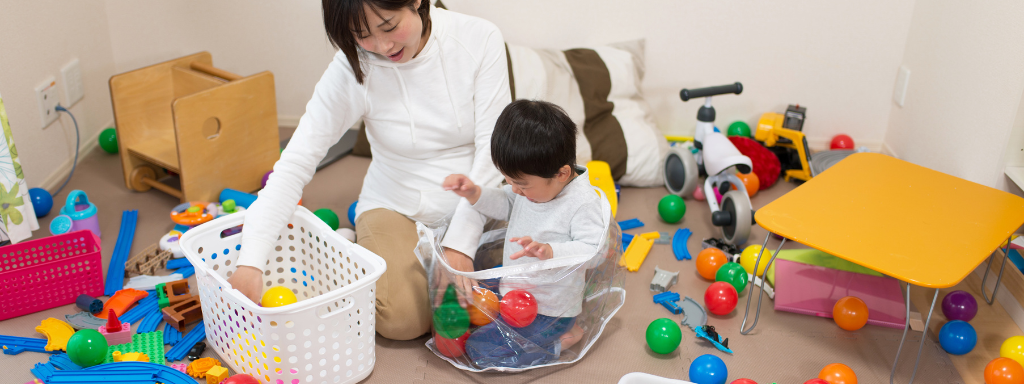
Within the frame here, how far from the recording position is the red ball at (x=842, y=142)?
2355mm

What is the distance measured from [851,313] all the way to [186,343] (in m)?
1.40

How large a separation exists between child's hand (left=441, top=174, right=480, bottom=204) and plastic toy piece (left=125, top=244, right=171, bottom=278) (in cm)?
86

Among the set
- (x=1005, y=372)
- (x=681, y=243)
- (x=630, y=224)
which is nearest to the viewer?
(x=1005, y=372)

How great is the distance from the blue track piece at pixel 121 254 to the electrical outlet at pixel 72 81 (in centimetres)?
51

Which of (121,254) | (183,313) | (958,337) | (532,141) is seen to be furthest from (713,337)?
(121,254)

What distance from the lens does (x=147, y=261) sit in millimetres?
1703

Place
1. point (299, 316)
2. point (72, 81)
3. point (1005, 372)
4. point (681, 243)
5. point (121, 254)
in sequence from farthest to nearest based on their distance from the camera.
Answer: point (72, 81) < point (681, 243) < point (121, 254) < point (1005, 372) < point (299, 316)

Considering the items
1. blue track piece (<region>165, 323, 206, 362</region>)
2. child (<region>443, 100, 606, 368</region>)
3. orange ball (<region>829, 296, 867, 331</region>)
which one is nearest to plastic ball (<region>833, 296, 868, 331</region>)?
A: orange ball (<region>829, 296, 867, 331</region>)

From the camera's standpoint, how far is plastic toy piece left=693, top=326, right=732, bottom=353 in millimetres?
1450

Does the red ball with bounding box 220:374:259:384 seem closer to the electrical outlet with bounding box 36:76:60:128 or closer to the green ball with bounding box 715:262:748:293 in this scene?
the green ball with bounding box 715:262:748:293

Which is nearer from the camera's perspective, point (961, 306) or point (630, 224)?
point (961, 306)

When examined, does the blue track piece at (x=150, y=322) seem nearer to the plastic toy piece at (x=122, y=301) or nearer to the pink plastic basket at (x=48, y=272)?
the plastic toy piece at (x=122, y=301)

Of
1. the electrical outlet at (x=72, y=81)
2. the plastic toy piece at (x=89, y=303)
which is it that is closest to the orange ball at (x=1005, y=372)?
the plastic toy piece at (x=89, y=303)

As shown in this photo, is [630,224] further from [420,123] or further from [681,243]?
[420,123]
